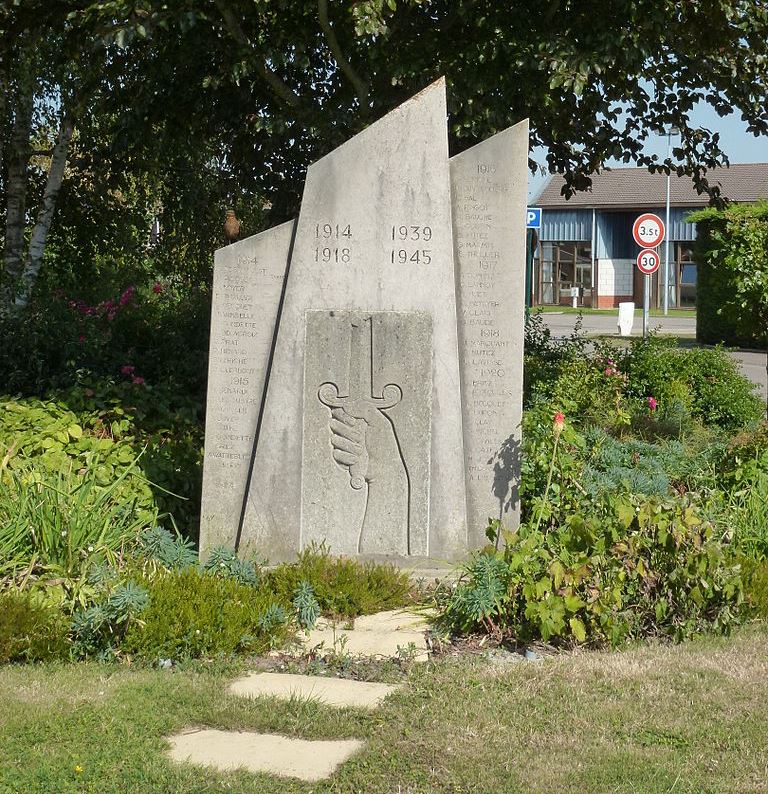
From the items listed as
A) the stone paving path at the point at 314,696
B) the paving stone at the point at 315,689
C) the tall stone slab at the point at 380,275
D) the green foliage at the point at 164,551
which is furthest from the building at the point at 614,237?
the paving stone at the point at 315,689

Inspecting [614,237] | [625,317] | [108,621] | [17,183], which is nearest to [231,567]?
[108,621]

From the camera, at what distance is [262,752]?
11.3 feet

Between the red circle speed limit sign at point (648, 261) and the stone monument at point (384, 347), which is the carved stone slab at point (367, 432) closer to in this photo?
the stone monument at point (384, 347)

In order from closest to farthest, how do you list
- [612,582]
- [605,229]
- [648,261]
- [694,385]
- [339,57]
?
[612,582] < [339,57] < [694,385] < [648,261] < [605,229]

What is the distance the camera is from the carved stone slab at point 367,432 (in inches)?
215

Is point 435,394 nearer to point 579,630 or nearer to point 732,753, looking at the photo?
point 579,630

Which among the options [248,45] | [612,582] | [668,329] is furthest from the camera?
[668,329]

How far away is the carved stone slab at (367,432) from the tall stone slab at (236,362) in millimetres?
272

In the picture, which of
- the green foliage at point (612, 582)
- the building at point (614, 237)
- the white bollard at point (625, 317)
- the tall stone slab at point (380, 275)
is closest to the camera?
the green foliage at point (612, 582)

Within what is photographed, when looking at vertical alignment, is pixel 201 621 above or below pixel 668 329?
below

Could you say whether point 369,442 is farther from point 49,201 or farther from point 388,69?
point 49,201

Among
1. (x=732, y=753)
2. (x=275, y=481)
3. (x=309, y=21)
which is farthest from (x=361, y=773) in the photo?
(x=309, y=21)

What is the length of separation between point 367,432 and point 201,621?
150cm

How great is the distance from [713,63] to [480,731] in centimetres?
749
